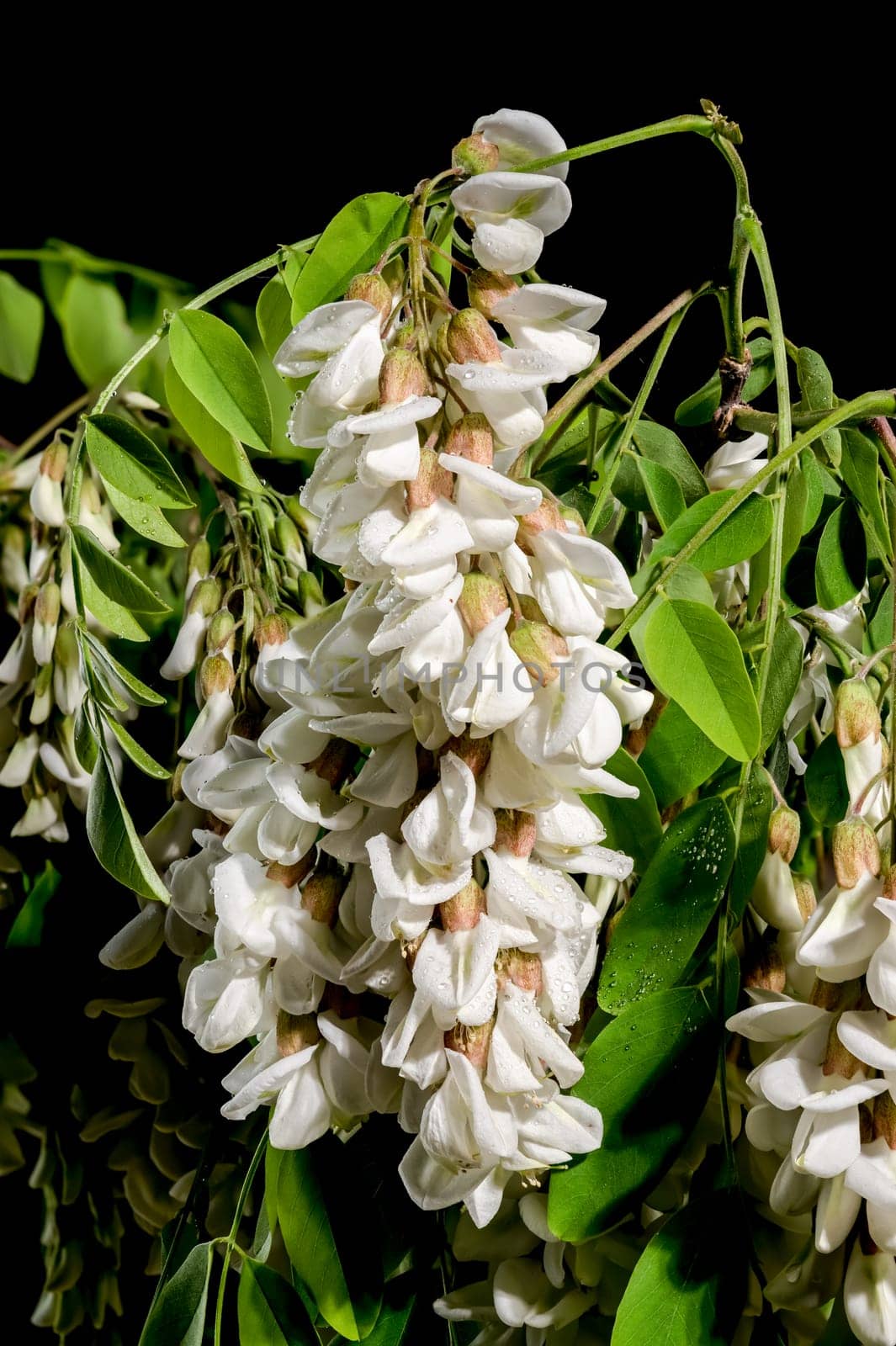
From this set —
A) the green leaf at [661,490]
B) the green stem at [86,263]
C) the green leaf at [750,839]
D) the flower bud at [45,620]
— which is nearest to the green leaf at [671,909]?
the green leaf at [750,839]

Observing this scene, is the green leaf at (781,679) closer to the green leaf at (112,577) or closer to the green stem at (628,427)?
→ the green stem at (628,427)

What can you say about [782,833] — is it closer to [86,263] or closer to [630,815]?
[630,815]

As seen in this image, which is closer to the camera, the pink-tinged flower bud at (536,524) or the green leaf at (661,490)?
the pink-tinged flower bud at (536,524)

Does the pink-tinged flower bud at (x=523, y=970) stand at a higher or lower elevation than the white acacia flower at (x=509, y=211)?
lower

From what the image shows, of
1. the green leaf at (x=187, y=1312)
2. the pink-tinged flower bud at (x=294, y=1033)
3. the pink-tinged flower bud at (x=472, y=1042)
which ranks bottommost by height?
the green leaf at (x=187, y=1312)

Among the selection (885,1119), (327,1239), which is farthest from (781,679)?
(327,1239)

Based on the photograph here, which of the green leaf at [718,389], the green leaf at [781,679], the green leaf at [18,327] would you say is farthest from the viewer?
the green leaf at [18,327]

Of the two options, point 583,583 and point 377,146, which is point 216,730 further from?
point 377,146

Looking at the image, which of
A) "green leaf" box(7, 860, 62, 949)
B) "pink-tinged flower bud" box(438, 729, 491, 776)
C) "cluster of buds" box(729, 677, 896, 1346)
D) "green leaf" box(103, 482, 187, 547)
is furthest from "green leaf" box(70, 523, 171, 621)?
"green leaf" box(7, 860, 62, 949)
